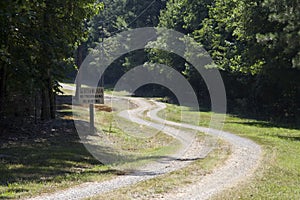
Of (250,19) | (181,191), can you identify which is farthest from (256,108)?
(181,191)

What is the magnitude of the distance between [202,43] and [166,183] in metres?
42.6

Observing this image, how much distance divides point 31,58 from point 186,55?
3398cm

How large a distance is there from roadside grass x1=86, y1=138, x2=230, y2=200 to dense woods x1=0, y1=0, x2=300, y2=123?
24.6 ft

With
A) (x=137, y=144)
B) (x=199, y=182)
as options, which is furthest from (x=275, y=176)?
(x=137, y=144)

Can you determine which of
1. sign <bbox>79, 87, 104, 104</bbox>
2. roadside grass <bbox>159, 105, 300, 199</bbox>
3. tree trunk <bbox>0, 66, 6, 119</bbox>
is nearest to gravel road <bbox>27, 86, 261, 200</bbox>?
roadside grass <bbox>159, 105, 300, 199</bbox>

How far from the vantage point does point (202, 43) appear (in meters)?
53.2

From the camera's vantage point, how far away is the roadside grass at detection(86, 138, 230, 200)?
10.4 metres

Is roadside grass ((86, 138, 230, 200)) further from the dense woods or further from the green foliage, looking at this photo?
the green foliage

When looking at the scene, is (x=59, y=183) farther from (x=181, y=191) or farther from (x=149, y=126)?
(x=149, y=126)

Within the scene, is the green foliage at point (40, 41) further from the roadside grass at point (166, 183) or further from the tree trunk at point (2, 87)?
the roadside grass at point (166, 183)

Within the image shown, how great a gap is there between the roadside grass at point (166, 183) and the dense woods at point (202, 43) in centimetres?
749

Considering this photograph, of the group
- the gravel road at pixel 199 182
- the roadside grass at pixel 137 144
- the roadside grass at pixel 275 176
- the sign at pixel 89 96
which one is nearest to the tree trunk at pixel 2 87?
the sign at pixel 89 96

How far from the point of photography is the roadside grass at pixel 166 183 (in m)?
10.4

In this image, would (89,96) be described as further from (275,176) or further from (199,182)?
(275,176)
